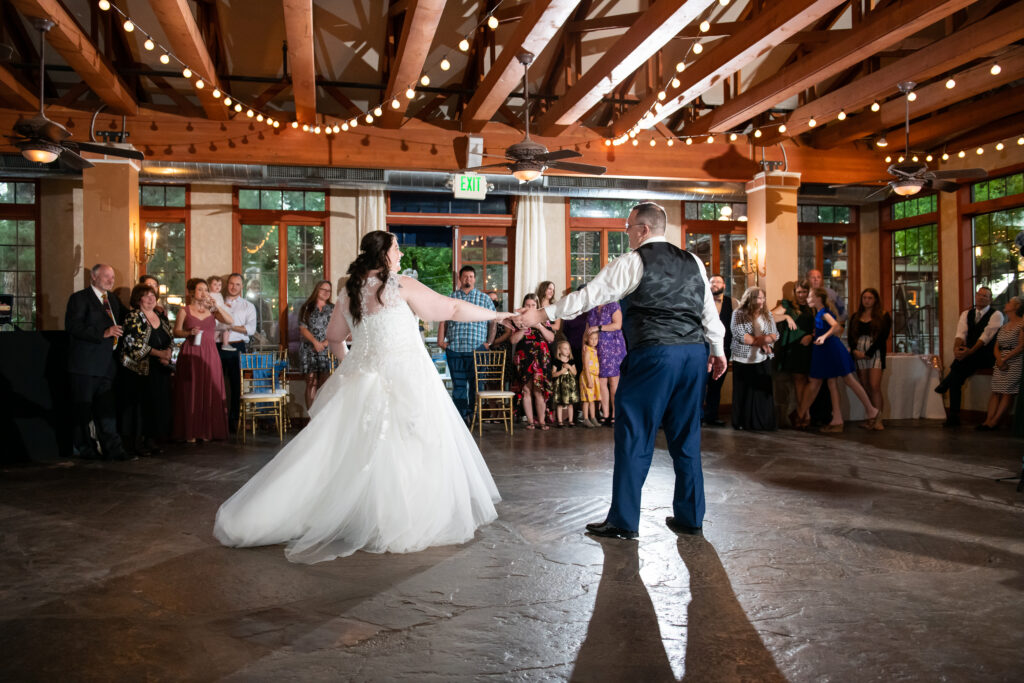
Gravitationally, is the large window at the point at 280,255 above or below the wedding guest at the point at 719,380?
above

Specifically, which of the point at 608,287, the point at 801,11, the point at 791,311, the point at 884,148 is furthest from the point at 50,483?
the point at 884,148

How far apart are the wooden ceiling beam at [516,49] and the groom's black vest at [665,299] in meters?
2.78

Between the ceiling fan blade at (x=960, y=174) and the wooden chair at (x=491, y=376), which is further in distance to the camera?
the wooden chair at (x=491, y=376)

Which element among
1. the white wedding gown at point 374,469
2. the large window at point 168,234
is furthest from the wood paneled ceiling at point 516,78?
the white wedding gown at point 374,469

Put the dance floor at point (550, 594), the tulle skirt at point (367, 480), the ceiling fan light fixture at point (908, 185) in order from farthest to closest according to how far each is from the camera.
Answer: the ceiling fan light fixture at point (908, 185) < the tulle skirt at point (367, 480) < the dance floor at point (550, 594)

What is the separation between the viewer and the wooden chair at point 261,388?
7.58 metres

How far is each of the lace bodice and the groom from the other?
73 cm

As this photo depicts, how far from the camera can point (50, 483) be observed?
17.4 ft

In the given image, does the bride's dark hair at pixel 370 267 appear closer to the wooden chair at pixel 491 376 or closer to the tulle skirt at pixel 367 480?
the tulle skirt at pixel 367 480

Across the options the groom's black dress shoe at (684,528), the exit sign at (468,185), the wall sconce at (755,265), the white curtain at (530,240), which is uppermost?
the exit sign at (468,185)

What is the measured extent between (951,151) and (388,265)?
28.8 ft

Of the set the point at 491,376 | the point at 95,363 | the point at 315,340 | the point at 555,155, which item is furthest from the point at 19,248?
the point at 555,155

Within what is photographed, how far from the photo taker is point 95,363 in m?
6.14

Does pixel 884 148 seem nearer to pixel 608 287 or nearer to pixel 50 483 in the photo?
pixel 608 287
